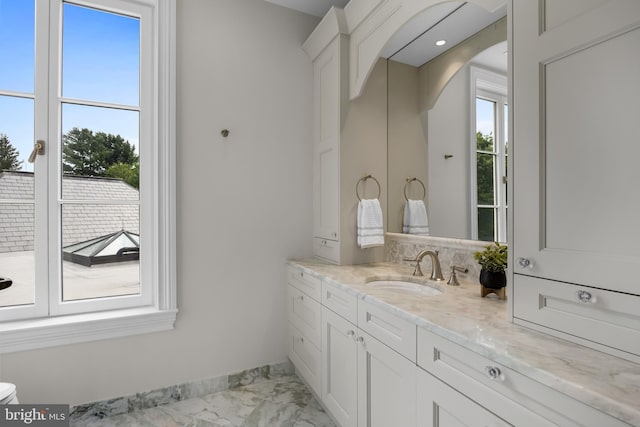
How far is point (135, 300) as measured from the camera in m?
1.98

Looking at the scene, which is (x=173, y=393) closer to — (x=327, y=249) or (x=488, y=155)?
(x=327, y=249)

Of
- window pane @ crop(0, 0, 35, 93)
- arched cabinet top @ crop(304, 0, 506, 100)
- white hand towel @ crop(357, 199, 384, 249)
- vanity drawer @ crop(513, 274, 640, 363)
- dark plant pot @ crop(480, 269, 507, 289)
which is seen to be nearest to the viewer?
vanity drawer @ crop(513, 274, 640, 363)

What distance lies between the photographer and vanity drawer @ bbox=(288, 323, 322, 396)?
6.08 feet

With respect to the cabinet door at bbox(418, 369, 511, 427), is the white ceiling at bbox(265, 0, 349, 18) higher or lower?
higher

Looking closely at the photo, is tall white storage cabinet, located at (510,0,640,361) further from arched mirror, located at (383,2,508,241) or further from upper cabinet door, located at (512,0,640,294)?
arched mirror, located at (383,2,508,241)

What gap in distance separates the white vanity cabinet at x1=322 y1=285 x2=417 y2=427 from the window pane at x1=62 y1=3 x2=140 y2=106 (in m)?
1.72

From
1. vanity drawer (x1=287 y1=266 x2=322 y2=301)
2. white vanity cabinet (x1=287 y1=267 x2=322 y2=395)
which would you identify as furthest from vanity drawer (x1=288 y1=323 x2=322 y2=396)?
vanity drawer (x1=287 y1=266 x2=322 y2=301)

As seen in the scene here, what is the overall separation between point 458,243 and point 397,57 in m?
1.21

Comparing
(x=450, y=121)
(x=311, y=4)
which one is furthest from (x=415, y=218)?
(x=311, y=4)

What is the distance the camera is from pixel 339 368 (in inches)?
64.3

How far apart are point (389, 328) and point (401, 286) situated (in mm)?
520

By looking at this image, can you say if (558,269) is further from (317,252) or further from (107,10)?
(107,10)

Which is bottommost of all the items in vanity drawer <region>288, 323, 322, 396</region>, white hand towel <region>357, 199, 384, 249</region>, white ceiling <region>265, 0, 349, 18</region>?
vanity drawer <region>288, 323, 322, 396</region>

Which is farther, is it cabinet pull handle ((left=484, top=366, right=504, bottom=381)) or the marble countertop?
cabinet pull handle ((left=484, top=366, right=504, bottom=381))
